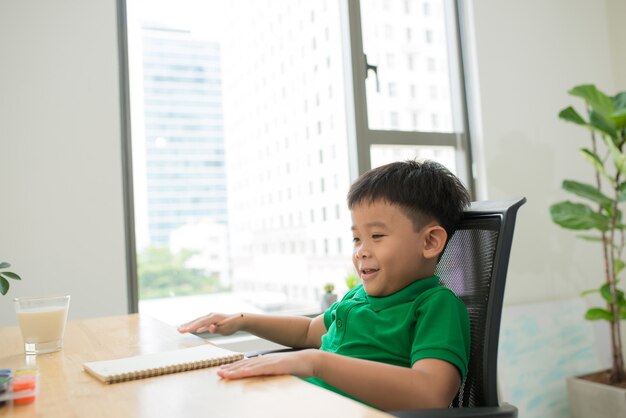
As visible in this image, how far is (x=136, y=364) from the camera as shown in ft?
2.85

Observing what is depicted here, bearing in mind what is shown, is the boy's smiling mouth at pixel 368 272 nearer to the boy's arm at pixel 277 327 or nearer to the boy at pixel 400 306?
the boy at pixel 400 306

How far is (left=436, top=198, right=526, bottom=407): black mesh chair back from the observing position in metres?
1.04

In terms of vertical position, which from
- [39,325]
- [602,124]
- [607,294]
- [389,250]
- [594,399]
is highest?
[602,124]

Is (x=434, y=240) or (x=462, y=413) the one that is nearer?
(x=462, y=413)

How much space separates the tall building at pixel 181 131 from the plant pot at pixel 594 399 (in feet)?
6.90

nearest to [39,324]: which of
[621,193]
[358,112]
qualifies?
[358,112]

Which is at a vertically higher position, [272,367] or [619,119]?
[619,119]

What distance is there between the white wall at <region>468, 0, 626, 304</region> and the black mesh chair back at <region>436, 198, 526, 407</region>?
6.85 feet

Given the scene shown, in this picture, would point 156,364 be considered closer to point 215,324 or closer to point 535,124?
point 215,324

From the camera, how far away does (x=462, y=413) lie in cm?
86

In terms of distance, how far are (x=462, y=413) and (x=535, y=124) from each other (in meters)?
2.88

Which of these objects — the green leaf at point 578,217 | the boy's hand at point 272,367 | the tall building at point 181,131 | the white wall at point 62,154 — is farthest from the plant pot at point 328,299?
Answer: the boy's hand at point 272,367

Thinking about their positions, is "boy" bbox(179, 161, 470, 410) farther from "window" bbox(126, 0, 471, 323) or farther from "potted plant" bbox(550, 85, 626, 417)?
"potted plant" bbox(550, 85, 626, 417)

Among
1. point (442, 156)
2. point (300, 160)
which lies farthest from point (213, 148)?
point (442, 156)
